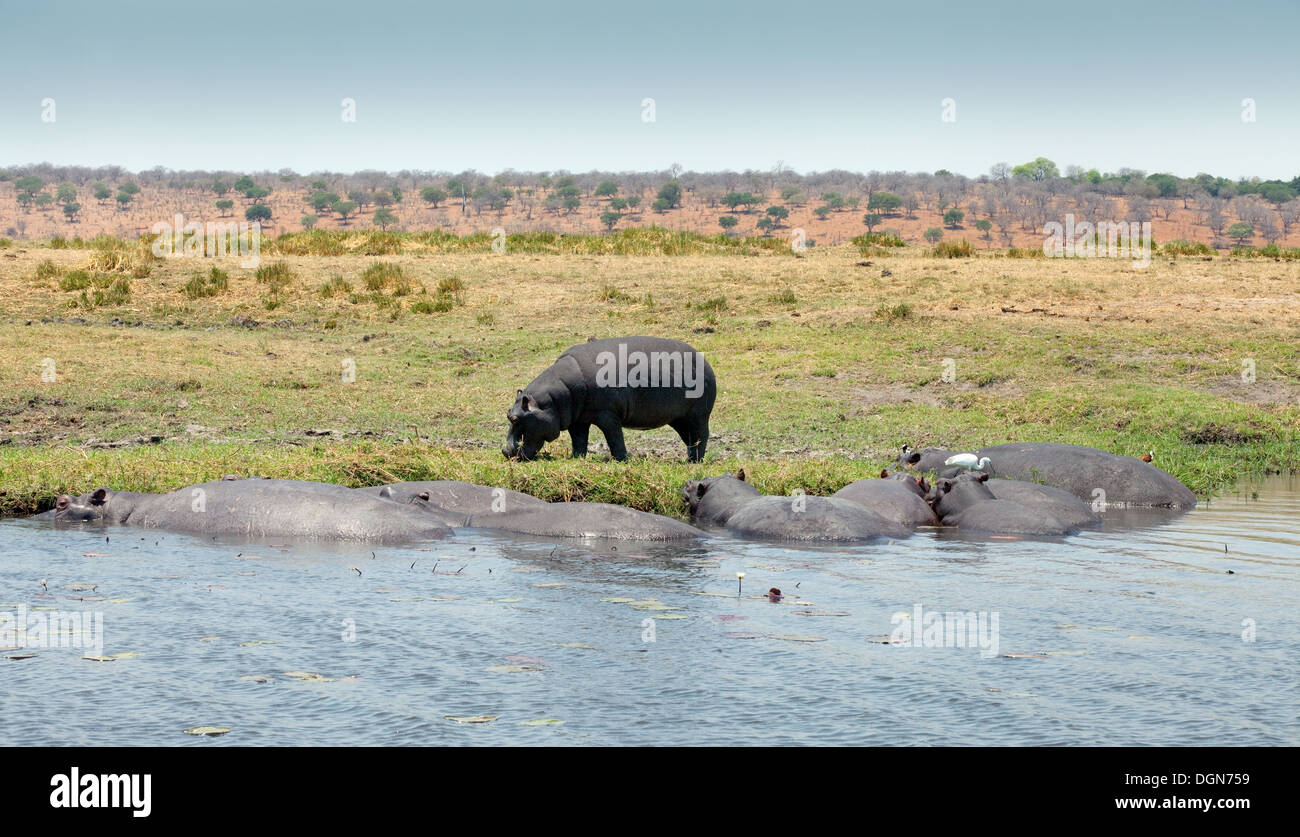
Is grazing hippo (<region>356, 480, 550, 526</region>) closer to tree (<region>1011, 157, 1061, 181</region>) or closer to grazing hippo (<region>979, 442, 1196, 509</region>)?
grazing hippo (<region>979, 442, 1196, 509</region>)

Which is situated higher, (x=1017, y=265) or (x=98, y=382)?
(x=1017, y=265)

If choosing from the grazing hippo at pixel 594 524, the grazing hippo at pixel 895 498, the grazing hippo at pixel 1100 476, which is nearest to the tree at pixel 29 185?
the grazing hippo at pixel 594 524

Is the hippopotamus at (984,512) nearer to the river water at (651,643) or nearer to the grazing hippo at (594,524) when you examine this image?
the river water at (651,643)

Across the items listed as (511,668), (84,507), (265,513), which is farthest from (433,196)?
(511,668)

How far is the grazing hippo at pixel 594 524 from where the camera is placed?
10117mm

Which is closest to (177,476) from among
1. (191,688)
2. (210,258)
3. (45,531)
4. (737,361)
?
(45,531)

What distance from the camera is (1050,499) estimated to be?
Result: 37.3 feet

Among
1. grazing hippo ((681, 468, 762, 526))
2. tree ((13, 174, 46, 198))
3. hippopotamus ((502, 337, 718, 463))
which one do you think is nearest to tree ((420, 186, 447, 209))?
tree ((13, 174, 46, 198))

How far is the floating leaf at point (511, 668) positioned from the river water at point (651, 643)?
2 cm

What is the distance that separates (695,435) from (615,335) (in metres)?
7.73
